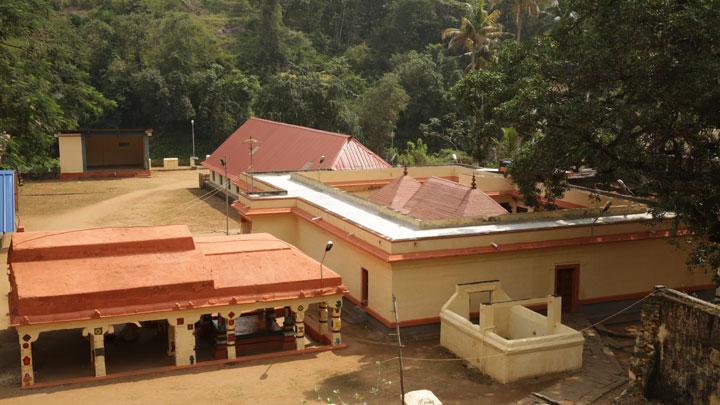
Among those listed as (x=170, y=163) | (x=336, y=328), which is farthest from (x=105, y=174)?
(x=336, y=328)

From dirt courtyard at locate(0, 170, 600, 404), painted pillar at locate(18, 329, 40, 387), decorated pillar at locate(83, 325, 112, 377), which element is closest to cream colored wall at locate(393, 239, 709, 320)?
dirt courtyard at locate(0, 170, 600, 404)

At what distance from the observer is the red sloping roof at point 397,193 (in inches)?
1033

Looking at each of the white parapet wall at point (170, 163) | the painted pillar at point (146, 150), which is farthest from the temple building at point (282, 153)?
the white parapet wall at point (170, 163)

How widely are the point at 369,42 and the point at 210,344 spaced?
63.3 metres

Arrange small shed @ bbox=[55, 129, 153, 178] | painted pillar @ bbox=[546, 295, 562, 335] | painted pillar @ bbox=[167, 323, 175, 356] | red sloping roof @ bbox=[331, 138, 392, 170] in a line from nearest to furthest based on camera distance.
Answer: painted pillar @ bbox=[546, 295, 562, 335] → painted pillar @ bbox=[167, 323, 175, 356] → red sloping roof @ bbox=[331, 138, 392, 170] → small shed @ bbox=[55, 129, 153, 178]

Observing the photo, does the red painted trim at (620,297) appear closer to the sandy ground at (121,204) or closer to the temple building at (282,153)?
the temple building at (282,153)

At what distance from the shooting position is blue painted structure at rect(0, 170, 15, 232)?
91.0ft

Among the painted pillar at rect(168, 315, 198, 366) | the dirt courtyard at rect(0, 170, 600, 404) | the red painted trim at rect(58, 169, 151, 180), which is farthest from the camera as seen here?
the red painted trim at rect(58, 169, 151, 180)

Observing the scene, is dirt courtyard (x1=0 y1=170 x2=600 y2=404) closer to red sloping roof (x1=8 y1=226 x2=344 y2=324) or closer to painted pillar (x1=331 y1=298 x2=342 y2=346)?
painted pillar (x1=331 y1=298 x2=342 y2=346)

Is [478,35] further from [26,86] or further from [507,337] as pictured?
[507,337]

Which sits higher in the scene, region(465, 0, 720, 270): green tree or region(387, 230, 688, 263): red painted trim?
region(465, 0, 720, 270): green tree

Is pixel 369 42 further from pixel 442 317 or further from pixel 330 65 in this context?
pixel 442 317

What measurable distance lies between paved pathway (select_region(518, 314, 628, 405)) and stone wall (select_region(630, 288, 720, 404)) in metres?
1.01

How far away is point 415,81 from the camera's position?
6269 cm
